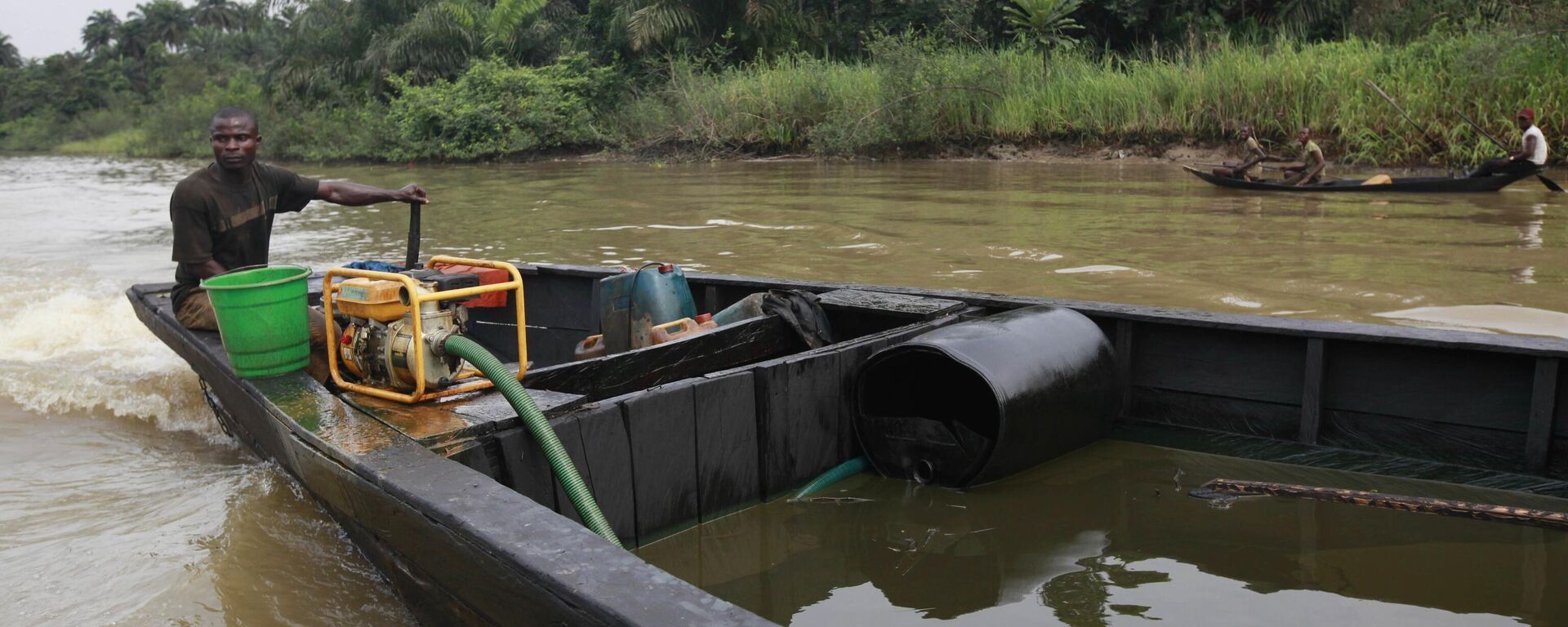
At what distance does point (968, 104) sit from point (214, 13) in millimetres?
94656

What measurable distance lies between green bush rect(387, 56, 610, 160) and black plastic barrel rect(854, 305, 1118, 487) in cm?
2599

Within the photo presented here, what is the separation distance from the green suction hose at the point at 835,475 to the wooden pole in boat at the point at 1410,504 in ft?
4.45

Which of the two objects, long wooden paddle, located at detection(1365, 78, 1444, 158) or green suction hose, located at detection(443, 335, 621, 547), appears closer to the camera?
green suction hose, located at detection(443, 335, 621, 547)

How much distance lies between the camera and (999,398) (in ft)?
13.0

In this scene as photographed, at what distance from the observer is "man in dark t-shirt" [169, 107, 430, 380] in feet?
16.3

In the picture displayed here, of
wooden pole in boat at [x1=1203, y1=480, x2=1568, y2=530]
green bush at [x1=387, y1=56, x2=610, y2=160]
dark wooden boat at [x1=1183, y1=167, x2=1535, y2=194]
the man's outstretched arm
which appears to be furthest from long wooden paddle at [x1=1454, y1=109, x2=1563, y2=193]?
green bush at [x1=387, y1=56, x2=610, y2=160]

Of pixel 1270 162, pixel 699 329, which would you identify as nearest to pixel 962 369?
pixel 699 329

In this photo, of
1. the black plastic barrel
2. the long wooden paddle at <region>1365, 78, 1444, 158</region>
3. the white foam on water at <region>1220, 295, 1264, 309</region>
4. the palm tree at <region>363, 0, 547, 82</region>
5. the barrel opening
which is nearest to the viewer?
the black plastic barrel

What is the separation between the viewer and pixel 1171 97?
2112 centimetres

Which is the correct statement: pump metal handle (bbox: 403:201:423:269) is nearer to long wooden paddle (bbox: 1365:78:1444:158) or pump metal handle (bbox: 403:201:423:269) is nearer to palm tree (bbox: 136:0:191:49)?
long wooden paddle (bbox: 1365:78:1444:158)

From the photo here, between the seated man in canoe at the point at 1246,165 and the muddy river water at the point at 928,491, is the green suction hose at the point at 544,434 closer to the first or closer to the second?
the muddy river water at the point at 928,491

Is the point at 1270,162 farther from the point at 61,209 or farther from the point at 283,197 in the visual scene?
the point at 61,209

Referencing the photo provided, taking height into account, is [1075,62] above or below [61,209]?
above

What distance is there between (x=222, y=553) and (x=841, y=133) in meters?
20.7
